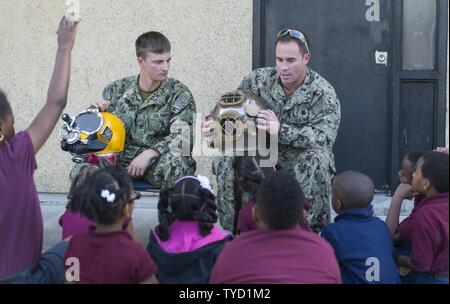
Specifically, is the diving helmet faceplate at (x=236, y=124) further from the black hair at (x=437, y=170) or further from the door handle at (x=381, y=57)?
the door handle at (x=381, y=57)

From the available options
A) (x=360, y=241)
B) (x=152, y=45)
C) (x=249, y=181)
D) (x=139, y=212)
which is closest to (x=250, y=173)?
(x=249, y=181)

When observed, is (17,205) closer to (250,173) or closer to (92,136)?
(92,136)

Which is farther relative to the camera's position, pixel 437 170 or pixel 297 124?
pixel 297 124

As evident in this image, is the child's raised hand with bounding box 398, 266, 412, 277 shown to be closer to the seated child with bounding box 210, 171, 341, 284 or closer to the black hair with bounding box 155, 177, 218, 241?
the seated child with bounding box 210, 171, 341, 284

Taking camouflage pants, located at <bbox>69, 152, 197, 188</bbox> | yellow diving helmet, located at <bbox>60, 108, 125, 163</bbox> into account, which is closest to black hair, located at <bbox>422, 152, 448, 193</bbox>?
camouflage pants, located at <bbox>69, 152, 197, 188</bbox>

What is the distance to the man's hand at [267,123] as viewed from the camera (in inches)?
156

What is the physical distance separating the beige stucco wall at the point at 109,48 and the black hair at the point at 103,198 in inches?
114

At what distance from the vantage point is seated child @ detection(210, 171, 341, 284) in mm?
2639

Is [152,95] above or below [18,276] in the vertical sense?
above

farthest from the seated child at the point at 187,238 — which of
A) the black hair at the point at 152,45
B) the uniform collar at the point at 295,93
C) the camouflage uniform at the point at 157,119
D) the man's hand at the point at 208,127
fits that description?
the black hair at the point at 152,45

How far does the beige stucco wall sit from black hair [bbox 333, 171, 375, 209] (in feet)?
8.10

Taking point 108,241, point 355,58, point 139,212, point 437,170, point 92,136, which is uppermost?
point 355,58

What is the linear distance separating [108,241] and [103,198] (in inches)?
7.1

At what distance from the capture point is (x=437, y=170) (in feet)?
11.0
